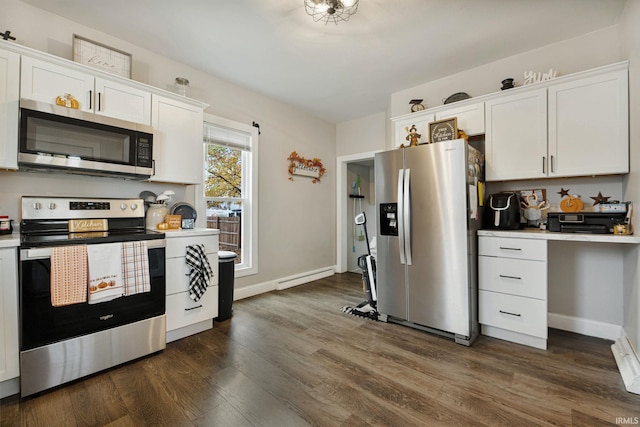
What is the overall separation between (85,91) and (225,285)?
79.9 inches

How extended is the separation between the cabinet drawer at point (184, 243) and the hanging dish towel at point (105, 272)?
15.0 inches

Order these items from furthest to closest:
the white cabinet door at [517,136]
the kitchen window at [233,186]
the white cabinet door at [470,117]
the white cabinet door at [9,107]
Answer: the kitchen window at [233,186] → the white cabinet door at [470,117] → the white cabinet door at [517,136] → the white cabinet door at [9,107]

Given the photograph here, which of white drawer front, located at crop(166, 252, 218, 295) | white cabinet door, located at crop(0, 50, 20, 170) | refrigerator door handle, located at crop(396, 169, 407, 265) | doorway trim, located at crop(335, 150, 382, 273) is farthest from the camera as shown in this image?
doorway trim, located at crop(335, 150, 382, 273)

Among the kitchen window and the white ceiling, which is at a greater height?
the white ceiling

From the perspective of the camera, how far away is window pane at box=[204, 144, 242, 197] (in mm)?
3250

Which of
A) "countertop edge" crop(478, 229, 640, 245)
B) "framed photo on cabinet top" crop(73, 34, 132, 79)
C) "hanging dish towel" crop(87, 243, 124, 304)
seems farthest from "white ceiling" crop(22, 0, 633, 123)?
"hanging dish towel" crop(87, 243, 124, 304)

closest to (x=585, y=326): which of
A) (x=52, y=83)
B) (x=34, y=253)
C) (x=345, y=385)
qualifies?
(x=345, y=385)

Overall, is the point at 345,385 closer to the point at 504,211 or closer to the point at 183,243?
the point at 183,243

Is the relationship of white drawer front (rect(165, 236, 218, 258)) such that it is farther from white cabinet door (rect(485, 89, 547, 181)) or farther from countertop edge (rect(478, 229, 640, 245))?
white cabinet door (rect(485, 89, 547, 181))

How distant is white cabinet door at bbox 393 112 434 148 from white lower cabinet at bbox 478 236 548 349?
1.34 metres

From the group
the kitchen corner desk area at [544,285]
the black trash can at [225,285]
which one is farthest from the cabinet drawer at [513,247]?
the black trash can at [225,285]

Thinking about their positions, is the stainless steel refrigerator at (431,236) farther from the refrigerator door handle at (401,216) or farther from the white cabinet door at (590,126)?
the white cabinet door at (590,126)

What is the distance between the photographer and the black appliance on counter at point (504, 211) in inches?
97.7

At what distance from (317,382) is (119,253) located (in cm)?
163
